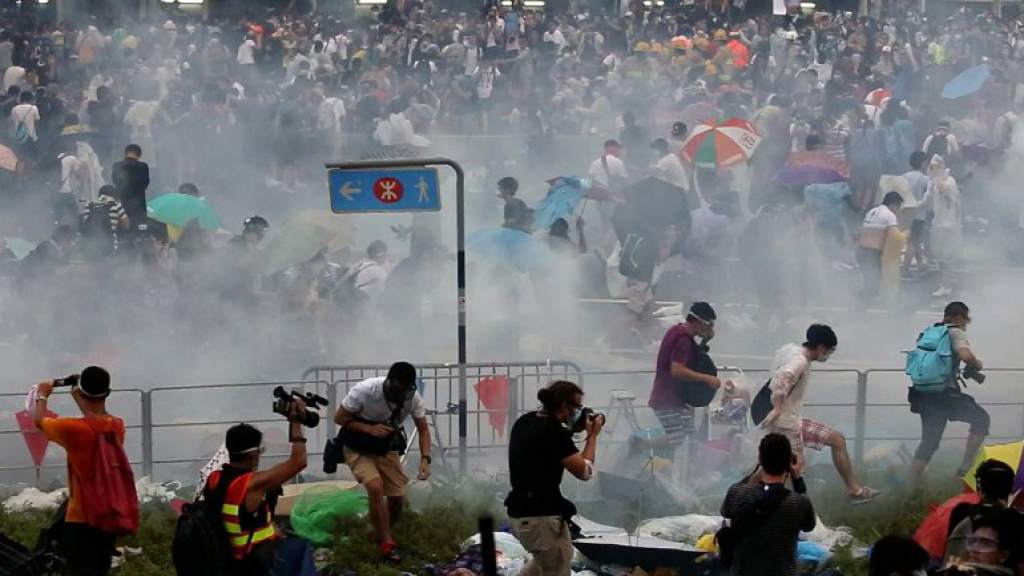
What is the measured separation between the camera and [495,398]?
13148mm

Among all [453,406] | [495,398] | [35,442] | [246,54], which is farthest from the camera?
[246,54]

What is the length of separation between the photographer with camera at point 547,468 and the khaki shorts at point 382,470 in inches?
59.4

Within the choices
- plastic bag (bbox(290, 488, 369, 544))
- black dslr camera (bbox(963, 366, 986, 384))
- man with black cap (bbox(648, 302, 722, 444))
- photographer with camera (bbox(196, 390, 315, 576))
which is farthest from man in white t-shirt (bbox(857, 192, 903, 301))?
photographer with camera (bbox(196, 390, 315, 576))

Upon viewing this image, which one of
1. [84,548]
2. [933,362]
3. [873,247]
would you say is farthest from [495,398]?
[873,247]

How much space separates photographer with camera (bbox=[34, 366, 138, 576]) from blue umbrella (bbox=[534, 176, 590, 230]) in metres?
10.4

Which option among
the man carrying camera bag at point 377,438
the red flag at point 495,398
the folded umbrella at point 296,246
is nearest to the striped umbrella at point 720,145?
the folded umbrella at point 296,246

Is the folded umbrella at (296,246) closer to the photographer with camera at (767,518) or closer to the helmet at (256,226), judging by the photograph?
the helmet at (256,226)

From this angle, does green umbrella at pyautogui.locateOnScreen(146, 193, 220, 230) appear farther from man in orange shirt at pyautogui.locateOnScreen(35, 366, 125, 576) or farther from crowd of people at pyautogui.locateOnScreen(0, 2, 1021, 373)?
man in orange shirt at pyautogui.locateOnScreen(35, 366, 125, 576)

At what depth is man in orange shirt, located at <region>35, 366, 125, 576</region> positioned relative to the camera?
29.6ft

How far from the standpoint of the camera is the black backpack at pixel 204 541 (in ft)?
25.8

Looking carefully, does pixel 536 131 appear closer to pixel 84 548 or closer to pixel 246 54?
pixel 246 54

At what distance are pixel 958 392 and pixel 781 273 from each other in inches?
235

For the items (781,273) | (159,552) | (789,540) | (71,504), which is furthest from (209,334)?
(789,540)

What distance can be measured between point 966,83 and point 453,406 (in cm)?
1524
